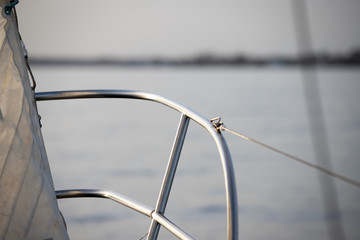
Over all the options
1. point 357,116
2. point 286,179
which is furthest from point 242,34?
point 286,179

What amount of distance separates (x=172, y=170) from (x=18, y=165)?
40 cm

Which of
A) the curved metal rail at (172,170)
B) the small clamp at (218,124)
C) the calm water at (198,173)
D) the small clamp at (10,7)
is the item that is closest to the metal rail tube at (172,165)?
the curved metal rail at (172,170)

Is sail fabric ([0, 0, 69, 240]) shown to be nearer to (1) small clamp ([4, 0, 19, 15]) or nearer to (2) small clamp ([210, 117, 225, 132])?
(1) small clamp ([4, 0, 19, 15])

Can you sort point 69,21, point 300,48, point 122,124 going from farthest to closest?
point 69,21 < point 122,124 < point 300,48

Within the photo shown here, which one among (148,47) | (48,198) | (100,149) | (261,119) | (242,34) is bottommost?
(48,198)

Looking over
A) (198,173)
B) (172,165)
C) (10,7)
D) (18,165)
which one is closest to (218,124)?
(172,165)

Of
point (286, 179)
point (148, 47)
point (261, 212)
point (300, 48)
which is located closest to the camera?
point (300, 48)

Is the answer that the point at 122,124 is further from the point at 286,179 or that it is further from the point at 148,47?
the point at 148,47

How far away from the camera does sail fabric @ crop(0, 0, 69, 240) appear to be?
4.48ft

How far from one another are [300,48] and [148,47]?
82.6 feet

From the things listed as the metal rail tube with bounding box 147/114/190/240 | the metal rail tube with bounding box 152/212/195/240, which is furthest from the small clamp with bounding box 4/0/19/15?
the metal rail tube with bounding box 152/212/195/240

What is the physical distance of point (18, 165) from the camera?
1368mm

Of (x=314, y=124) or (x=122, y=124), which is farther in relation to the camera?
(x=122, y=124)

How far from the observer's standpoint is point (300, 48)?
35.1 inches
